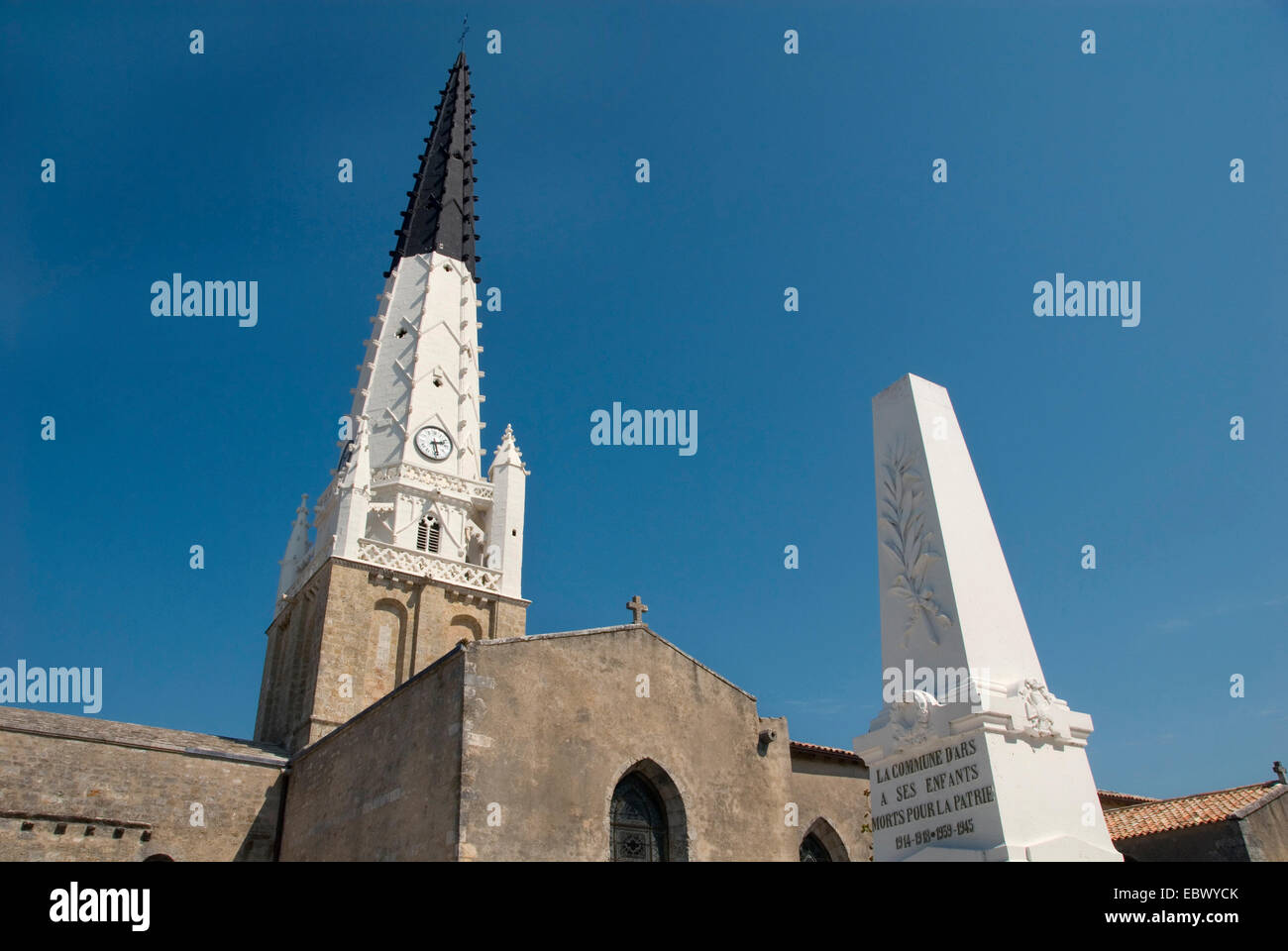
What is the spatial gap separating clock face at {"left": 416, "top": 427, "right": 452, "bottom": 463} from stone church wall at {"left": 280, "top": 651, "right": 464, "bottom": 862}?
11.8m

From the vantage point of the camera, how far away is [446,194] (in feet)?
122

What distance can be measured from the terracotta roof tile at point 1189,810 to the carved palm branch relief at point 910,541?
509 inches

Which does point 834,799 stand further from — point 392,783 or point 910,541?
point 910,541

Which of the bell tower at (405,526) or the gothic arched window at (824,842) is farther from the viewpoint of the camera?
the bell tower at (405,526)

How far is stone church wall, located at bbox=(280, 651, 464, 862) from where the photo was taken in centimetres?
1526

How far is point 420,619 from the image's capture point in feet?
87.9

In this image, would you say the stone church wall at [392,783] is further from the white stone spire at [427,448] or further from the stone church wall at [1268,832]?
the stone church wall at [1268,832]

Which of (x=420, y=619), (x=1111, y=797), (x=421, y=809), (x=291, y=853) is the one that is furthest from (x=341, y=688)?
(x=1111, y=797)

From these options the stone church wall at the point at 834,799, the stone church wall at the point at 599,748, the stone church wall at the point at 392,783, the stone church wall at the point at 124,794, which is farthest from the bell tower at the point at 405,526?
the stone church wall at the point at 834,799

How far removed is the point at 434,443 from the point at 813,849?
1715 centimetres

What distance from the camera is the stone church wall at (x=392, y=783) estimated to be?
50.1 ft
